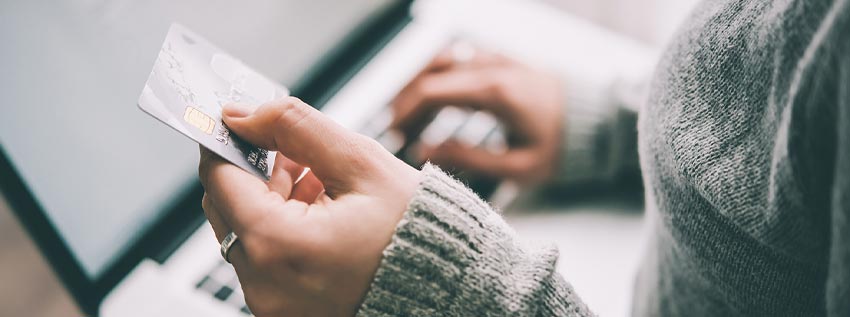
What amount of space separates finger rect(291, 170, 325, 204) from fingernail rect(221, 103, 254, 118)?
0.19ft

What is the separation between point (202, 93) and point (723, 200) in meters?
0.32

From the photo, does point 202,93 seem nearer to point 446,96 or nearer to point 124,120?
point 124,120

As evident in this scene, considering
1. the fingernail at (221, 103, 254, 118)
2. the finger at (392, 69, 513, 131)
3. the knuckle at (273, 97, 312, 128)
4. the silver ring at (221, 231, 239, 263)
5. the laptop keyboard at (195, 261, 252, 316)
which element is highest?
the finger at (392, 69, 513, 131)

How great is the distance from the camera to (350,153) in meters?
0.35

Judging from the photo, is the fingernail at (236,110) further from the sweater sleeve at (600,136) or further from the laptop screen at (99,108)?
the sweater sleeve at (600,136)

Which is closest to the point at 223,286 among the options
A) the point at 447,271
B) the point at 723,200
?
the point at 447,271

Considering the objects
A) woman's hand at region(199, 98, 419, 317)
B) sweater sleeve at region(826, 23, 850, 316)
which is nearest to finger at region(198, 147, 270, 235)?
woman's hand at region(199, 98, 419, 317)

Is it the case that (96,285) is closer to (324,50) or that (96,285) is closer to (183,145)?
(183,145)

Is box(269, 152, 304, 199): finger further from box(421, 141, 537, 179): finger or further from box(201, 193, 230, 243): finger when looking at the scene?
box(421, 141, 537, 179): finger

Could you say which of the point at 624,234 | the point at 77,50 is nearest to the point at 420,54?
the point at 624,234

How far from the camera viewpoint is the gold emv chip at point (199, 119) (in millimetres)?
356

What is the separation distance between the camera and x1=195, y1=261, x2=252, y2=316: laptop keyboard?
560 millimetres

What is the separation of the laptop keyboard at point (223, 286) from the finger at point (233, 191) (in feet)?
0.69

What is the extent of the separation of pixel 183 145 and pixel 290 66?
0.47 feet
